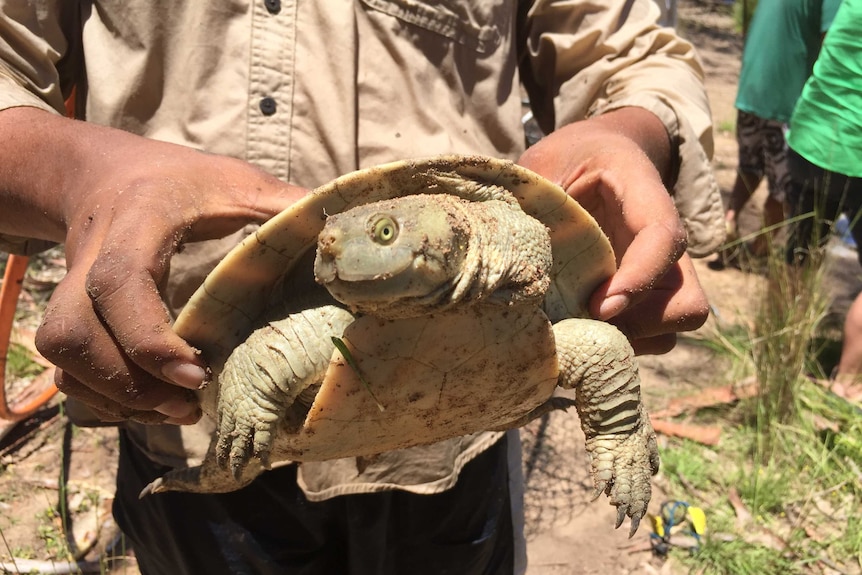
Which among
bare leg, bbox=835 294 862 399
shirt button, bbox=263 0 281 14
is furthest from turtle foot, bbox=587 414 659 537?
bare leg, bbox=835 294 862 399

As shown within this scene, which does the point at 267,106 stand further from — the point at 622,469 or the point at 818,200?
the point at 818,200

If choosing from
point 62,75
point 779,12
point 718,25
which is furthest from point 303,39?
point 718,25

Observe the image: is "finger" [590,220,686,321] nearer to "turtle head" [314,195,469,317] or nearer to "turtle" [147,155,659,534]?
"turtle" [147,155,659,534]

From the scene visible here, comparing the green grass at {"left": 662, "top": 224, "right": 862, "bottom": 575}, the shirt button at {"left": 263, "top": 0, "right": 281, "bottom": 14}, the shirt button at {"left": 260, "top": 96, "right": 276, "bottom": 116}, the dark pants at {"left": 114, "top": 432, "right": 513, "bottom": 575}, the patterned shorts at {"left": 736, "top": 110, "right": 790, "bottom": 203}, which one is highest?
the shirt button at {"left": 263, "top": 0, "right": 281, "bottom": 14}

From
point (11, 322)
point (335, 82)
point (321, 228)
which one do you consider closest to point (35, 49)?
point (335, 82)

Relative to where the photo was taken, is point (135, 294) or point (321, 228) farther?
point (321, 228)

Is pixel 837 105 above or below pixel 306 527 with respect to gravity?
above

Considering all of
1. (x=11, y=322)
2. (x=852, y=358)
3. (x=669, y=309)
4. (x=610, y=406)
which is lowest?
(x=852, y=358)
